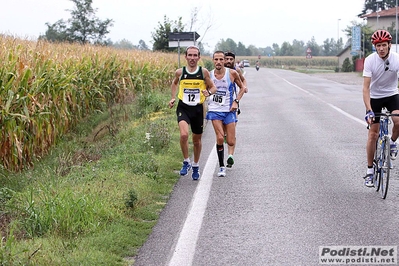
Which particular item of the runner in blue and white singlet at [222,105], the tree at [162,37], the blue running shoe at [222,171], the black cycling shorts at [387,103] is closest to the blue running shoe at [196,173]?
the blue running shoe at [222,171]

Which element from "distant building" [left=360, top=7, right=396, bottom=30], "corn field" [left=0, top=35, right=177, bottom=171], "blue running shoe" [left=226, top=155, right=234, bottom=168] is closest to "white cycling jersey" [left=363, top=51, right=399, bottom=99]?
"blue running shoe" [left=226, top=155, right=234, bottom=168]

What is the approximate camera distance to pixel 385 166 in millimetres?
8047

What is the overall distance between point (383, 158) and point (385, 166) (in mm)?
137

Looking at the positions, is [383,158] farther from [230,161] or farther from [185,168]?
[185,168]

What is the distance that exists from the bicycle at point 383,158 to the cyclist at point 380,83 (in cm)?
10

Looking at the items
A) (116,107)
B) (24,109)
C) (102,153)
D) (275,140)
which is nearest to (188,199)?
(24,109)

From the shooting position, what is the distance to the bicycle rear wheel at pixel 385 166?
7980 millimetres

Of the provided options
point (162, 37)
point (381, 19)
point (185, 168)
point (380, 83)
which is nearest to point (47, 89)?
point (185, 168)

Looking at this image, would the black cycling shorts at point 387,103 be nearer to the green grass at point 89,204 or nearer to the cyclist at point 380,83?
the cyclist at point 380,83

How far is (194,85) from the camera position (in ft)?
31.7

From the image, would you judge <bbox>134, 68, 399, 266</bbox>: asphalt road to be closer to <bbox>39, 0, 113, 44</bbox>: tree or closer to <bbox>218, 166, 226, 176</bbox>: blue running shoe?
<bbox>218, 166, 226, 176</bbox>: blue running shoe

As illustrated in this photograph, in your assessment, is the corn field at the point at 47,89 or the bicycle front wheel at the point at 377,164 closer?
the bicycle front wheel at the point at 377,164

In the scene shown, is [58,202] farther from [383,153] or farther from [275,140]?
[275,140]

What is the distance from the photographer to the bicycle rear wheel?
26.2ft
